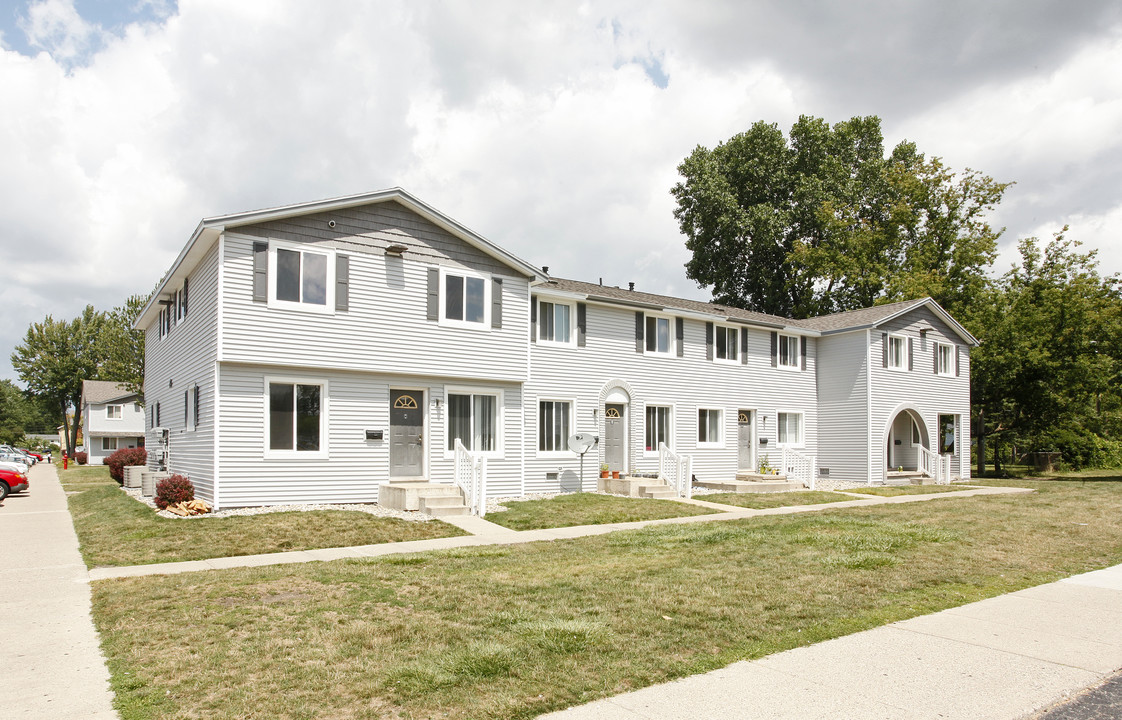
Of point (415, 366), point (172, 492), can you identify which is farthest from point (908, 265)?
point (172, 492)

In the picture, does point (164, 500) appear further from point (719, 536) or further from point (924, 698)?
point (924, 698)

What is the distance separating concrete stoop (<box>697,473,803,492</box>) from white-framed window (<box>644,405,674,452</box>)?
1.83 meters

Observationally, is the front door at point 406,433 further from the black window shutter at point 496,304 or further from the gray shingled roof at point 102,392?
the gray shingled roof at point 102,392

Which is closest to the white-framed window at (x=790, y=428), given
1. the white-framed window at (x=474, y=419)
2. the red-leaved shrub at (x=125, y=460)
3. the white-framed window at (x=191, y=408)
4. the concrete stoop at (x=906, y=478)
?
the concrete stoop at (x=906, y=478)

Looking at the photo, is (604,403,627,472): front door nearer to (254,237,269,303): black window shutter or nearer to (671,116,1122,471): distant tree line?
(254,237,269,303): black window shutter

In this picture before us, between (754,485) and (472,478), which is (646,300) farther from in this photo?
(472,478)

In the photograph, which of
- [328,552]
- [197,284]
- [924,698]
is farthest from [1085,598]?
[197,284]

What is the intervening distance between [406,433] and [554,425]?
496cm

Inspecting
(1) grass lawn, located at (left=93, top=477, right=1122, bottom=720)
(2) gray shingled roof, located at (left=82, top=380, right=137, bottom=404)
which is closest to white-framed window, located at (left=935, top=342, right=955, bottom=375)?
(1) grass lawn, located at (left=93, top=477, right=1122, bottom=720)

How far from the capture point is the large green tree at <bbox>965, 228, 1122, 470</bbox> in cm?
3062

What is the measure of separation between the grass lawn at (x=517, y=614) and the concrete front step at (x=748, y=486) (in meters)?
9.99

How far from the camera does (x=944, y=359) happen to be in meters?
30.8

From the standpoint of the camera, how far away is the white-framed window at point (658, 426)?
23266 millimetres

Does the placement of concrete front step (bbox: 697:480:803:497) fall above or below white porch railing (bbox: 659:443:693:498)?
below
